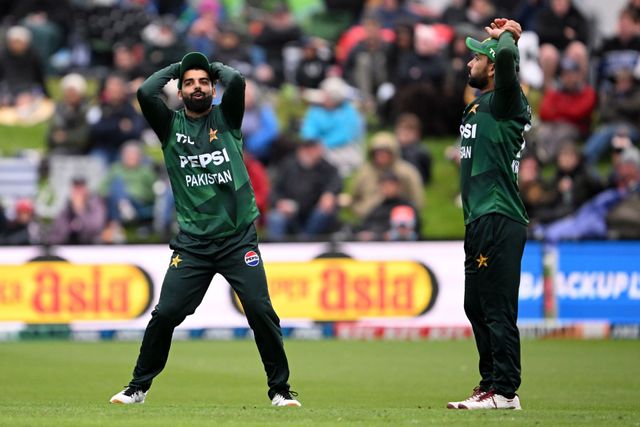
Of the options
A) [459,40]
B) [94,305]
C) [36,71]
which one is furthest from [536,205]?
[36,71]

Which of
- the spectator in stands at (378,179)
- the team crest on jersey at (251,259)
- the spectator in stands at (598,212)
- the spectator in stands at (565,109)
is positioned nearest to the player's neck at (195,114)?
the team crest on jersey at (251,259)

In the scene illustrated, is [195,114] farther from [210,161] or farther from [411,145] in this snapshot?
[411,145]

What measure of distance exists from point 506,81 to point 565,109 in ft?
47.0

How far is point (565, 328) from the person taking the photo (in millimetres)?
19344

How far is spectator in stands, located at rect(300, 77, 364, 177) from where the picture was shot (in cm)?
2375

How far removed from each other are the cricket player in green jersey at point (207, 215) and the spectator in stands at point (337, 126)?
45.0 ft

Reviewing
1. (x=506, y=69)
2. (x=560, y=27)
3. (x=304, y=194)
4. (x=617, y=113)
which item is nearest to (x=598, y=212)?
(x=617, y=113)

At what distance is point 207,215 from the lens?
986cm

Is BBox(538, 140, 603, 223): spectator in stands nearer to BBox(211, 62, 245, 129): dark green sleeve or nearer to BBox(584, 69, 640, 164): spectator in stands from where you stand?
BBox(584, 69, 640, 164): spectator in stands

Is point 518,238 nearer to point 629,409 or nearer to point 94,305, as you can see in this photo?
point 629,409

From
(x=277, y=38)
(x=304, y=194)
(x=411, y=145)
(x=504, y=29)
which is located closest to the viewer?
(x=504, y=29)

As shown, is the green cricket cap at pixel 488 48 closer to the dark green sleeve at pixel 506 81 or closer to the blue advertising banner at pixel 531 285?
the dark green sleeve at pixel 506 81

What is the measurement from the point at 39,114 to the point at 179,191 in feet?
56.3

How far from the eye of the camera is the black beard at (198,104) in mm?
9820
